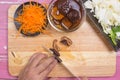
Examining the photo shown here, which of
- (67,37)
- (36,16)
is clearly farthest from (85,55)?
(36,16)

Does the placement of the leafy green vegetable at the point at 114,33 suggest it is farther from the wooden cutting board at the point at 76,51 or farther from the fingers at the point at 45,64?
the fingers at the point at 45,64

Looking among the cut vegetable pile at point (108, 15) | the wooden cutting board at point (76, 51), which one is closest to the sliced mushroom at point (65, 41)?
the wooden cutting board at point (76, 51)

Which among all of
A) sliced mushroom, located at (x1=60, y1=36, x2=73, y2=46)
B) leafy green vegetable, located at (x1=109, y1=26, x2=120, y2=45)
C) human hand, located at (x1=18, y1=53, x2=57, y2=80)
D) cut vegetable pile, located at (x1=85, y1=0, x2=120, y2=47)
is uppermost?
cut vegetable pile, located at (x1=85, y1=0, x2=120, y2=47)

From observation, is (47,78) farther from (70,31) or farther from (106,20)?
(106,20)

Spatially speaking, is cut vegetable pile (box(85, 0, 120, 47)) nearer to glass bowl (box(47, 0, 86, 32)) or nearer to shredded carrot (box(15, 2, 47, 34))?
glass bowl (box(47, 0, 86, 32))

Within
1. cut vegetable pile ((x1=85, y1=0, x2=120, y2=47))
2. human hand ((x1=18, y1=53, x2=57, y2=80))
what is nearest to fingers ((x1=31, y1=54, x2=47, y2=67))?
human hand ((x1=18, y1=53, x2=57, y2=80))

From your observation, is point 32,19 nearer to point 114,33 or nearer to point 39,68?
point 39,68

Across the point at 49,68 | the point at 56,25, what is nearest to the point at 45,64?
the point at 49,68
